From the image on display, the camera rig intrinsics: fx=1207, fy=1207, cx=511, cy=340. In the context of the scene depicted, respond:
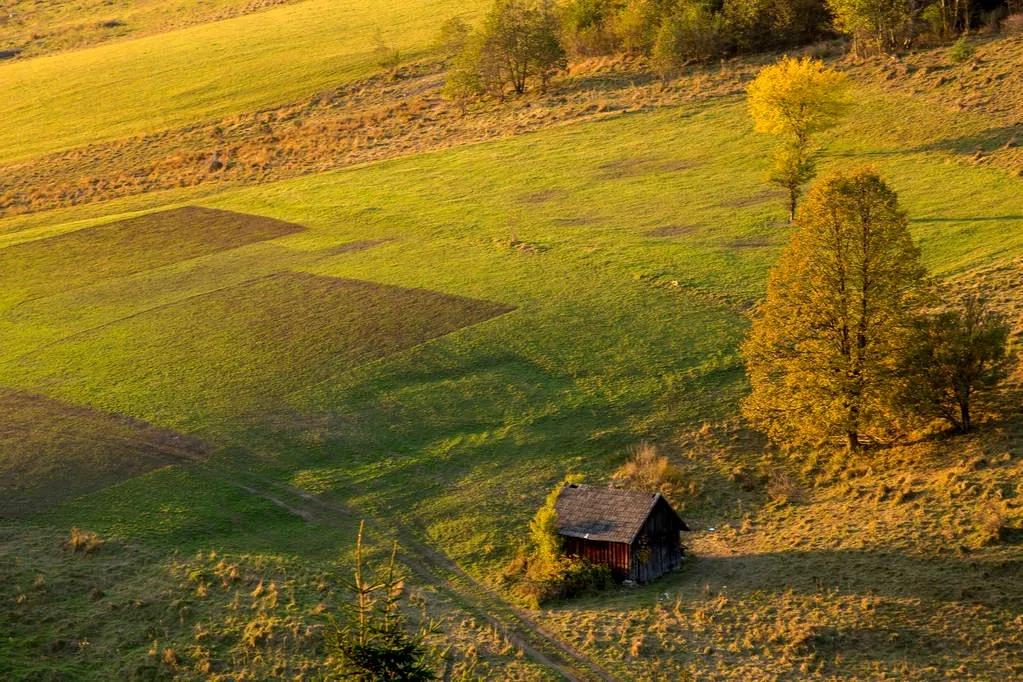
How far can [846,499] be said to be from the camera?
140ft

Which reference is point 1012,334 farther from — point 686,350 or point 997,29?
point 997,29

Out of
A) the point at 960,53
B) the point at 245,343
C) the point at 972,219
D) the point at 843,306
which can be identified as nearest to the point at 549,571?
the point at 843,306

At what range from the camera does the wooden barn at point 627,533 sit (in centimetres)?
3853

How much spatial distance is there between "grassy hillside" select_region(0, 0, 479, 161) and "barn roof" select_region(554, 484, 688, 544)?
82.4 metres

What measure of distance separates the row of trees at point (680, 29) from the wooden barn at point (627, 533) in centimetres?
6486

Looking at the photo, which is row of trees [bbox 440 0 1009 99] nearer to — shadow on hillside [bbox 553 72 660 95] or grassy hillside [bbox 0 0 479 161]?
shadow on hillside [bbox 553 72 660 95]

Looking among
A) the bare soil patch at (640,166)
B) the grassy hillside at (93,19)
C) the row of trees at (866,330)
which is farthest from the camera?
the grassy hillside at (93,19)

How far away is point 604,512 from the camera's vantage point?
39.9 m

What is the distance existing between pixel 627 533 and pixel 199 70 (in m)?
103

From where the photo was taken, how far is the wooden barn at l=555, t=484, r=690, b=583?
38531 mm

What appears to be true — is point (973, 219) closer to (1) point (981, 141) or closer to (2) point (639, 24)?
(1) point (981, 141)

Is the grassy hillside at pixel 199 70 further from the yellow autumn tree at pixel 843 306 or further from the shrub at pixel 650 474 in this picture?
the yellow autumn tree at pixel 843 306

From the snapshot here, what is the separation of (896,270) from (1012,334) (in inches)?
402

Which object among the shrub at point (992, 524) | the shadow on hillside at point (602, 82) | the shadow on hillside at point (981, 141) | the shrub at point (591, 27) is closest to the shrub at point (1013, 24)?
the shadow on hillside at point (981, 141)
